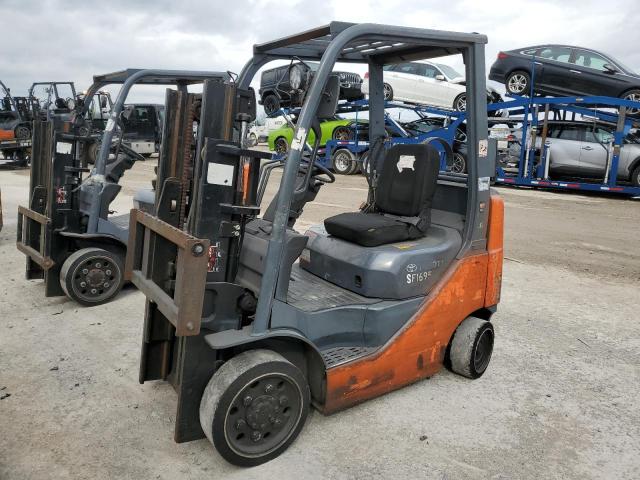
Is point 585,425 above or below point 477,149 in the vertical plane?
below

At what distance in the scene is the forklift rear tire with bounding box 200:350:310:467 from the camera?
2701 mm

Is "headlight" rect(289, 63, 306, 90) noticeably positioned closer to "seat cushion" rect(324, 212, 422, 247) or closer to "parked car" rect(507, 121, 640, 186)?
"seat cushion" rect(324, 212, 422, 247)

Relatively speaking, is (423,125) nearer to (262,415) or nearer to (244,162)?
(244,162)

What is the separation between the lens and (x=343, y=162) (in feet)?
58.6

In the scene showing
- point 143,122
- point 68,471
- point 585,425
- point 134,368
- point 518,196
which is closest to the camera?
point 68,471

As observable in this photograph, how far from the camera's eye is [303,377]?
295 cm

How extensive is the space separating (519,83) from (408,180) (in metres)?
12.4

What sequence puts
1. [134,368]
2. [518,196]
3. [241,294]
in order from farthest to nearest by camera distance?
[518,196] → [134,368] → [241,294]

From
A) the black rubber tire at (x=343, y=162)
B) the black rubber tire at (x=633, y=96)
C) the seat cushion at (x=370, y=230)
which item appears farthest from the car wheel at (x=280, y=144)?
the seat cushion at (x=370, y=230)

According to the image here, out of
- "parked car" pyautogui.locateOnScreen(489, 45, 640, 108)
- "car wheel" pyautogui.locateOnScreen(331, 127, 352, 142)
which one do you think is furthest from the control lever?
"car wheel" pyautogui.locateOnScreen(331, 127, 352, 142)

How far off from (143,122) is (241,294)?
67.6 ft

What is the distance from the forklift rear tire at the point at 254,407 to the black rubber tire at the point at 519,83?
1381 cm

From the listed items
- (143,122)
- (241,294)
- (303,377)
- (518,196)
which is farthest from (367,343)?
(143,122)

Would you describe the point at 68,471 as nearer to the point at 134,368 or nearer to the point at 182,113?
the point at 134,368
